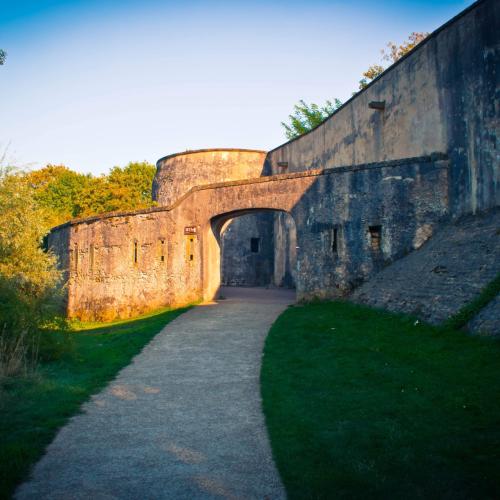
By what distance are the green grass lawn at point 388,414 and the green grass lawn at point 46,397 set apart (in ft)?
8.21

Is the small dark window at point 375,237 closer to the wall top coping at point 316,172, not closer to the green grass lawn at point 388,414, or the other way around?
the wall top coping at point 316,172

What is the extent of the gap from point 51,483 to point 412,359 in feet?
18.3

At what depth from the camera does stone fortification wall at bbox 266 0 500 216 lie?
1236 centimetres

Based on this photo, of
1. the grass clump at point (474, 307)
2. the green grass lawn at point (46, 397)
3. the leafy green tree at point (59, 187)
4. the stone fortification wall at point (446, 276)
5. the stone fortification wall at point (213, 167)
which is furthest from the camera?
the leafy green tree at point (59, 187)

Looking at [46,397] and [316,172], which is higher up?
[316,172]

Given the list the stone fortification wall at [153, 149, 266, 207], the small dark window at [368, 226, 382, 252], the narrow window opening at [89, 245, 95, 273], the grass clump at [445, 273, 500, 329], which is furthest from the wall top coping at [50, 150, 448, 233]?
the stone fortification wall at [153, 149, 266, 207]

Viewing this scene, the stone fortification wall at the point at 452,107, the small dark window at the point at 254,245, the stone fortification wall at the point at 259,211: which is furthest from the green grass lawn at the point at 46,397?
the small dark window at the point at 254,245

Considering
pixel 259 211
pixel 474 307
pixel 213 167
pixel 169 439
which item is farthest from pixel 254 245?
pixel 169 439

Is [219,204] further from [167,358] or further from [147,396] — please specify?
[147,396]

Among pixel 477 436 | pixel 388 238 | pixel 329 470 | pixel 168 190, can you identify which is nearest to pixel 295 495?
pixel 329 470

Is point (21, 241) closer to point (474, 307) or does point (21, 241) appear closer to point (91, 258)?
point (91, 258)

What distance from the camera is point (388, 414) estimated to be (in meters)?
5.59

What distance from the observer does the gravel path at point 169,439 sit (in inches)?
162

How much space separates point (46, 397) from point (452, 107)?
42.1ft
